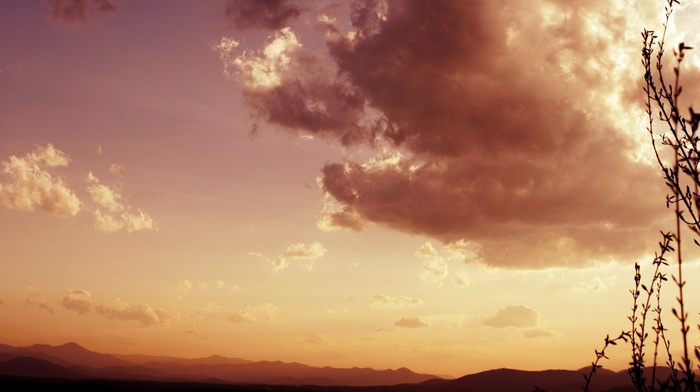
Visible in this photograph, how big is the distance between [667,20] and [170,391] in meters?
146

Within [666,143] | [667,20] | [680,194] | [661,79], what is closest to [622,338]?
[680,194]

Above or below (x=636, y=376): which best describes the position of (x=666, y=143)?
above

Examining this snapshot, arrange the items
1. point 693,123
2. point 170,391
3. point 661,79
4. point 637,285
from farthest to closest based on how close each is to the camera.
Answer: point 170,391 → point 637,285 → point 661,79 → point 693,123

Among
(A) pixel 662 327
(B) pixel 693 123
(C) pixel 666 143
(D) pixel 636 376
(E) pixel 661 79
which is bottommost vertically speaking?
(D) pixel 636 376

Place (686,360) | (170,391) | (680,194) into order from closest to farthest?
(686,360) → (680,194) → (170,391)

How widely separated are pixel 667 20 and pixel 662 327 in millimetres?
4078

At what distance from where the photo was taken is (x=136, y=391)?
129750mm

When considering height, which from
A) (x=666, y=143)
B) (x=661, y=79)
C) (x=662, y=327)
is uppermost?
(x=661, y=79)

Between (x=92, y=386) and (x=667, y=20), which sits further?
(x=92, y=386)

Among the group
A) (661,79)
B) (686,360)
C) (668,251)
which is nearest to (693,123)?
(686,360)

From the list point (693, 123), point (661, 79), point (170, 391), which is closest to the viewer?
point (693, 123)

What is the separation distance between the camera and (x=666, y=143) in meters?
7.57

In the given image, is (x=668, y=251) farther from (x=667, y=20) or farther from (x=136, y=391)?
(x=136, y=391)

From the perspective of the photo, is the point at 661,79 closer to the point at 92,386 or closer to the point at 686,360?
the point at 686,360
